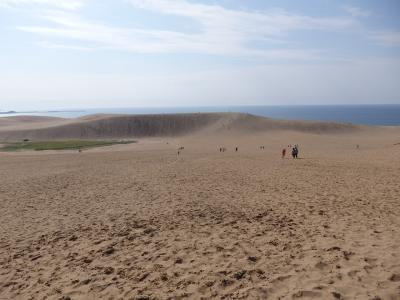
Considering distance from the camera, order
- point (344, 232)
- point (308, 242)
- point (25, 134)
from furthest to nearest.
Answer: point (25, 134)
point (344, 232)
point (308, 242)

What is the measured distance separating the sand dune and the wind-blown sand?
43.5 m

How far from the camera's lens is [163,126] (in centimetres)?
6581

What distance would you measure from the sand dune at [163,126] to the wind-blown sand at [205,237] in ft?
143

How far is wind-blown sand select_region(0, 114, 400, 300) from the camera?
612 centimetres

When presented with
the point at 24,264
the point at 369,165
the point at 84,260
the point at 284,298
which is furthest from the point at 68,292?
the point at 369,165

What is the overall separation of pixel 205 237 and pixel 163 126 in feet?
190

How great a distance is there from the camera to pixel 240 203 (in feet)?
39.5

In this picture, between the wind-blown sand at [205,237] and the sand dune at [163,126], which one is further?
the sand dune at [163,126]

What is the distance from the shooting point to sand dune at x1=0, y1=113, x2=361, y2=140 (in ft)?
200

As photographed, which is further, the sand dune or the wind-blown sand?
the sand dune

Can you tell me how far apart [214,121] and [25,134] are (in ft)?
102

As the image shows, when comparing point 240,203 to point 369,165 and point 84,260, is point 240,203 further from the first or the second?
point 369,165

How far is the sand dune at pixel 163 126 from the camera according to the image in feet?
200

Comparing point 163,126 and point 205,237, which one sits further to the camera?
point 163,126
